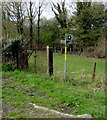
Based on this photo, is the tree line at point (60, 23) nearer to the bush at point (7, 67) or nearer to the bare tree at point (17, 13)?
the bare tree at point (17, 13)

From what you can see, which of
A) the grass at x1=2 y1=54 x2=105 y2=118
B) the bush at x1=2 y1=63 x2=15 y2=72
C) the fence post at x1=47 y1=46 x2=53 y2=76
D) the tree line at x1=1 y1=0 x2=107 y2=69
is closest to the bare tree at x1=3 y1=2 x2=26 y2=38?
the tree line at x1=1 y1=0 x2=107 y2=69

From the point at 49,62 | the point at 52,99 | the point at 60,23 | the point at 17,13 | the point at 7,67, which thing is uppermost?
the point at 17,13

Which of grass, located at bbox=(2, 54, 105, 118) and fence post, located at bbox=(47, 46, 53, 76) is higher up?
fence post, located at bbox=(47, 46, 53, 76)

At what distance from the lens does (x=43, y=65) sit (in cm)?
561

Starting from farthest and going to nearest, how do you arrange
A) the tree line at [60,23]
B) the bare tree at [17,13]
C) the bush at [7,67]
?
the bare tree at [17,13] < the tree line at [60,23] < the bush at [7,67]


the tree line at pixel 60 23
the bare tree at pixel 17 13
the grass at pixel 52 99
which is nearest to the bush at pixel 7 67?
the grass at pixel 52 99

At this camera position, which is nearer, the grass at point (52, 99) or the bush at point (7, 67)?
the grass at point (52, 99)

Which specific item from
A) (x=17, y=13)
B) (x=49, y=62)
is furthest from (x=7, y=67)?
(x=17, y=13)

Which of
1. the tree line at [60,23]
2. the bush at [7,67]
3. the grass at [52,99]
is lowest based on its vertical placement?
the grass at [52,99]

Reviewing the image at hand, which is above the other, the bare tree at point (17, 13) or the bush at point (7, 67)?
the bare tree at point (17, 13)

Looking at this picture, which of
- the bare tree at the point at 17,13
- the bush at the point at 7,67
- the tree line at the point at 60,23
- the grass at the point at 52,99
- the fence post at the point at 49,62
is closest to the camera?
the grass at the point at 52,99

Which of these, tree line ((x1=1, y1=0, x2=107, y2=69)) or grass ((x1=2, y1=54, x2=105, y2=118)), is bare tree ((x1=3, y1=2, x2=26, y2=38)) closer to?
tree line ((x1=1, y1=0, x2=107, y2=69))

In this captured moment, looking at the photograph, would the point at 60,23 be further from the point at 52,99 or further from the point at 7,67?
the point at 52,99

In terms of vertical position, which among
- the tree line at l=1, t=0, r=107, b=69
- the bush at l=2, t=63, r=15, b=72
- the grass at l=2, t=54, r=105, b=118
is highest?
the tree line at l=1, t=0, r=107, b=69
